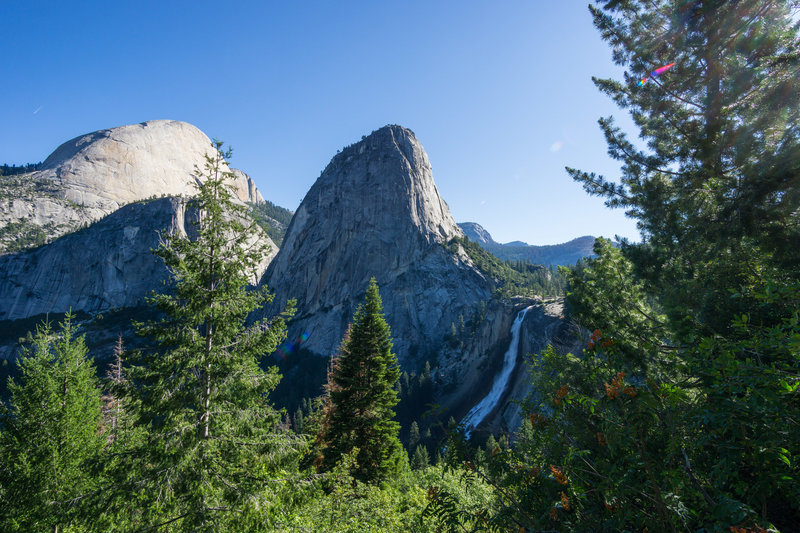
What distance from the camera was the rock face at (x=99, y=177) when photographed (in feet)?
332

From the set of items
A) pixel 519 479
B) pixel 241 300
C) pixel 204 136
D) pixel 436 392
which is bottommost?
pixel 436 392

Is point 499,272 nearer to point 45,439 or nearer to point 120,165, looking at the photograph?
point 45,439

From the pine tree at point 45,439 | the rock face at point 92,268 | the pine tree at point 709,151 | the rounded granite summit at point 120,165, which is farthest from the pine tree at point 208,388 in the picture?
the rounded granite summit at point 120,165

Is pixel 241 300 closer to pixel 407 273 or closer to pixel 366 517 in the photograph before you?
pixel 366 517

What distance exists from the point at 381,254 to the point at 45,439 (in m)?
73.3

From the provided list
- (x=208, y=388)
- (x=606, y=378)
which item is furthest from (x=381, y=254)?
(x=606, y=378)

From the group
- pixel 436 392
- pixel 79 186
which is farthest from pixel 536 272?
pixel 79 186

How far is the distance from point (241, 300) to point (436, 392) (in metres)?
57.1

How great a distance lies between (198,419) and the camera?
5.97m

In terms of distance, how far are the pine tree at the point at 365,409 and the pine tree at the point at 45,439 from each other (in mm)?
7396

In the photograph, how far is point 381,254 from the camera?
8162cm

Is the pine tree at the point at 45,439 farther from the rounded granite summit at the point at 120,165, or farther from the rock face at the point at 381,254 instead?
the rounded granite summit at the point at 120,165

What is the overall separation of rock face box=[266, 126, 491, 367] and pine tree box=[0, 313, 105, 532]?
63291 mm

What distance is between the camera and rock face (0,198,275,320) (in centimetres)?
9150
